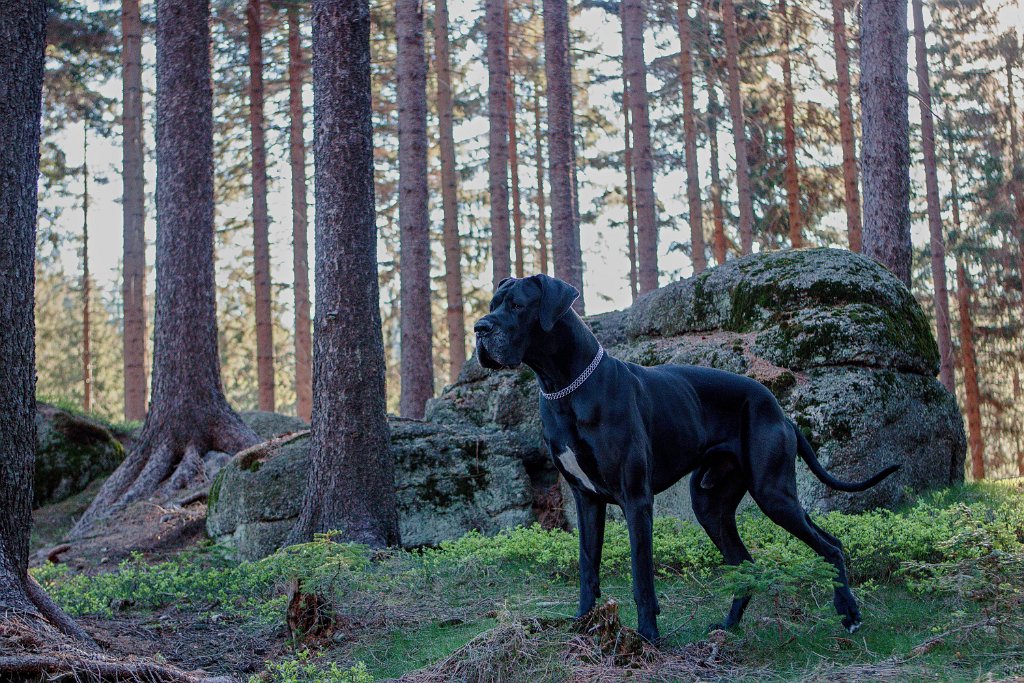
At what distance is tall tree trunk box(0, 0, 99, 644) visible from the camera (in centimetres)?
516

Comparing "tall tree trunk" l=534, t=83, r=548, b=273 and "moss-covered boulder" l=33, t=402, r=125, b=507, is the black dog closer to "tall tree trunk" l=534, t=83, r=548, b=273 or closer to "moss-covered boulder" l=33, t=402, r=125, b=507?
"moss-covered boulder" l=33, t=402, r=125, b=507

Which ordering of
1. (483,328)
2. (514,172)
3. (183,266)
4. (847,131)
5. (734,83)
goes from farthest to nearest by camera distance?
(514,172) → (734,83) → (847,131) → (183,266) → (483,328)

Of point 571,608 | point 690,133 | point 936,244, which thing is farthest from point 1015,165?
point 571,608

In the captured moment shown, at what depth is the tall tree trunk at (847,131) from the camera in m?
20.2

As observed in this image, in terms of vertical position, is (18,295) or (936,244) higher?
(936,244)

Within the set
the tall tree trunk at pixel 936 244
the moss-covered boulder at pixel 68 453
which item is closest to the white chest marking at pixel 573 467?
the moss-covered boulder at pixel 68 453

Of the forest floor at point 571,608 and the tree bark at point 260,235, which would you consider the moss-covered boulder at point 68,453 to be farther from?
the forest floor at point 571,608

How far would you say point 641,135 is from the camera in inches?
696

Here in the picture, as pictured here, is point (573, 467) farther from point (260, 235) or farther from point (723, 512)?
point (260, 235)

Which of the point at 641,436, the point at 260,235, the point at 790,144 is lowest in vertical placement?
the point at 641,436

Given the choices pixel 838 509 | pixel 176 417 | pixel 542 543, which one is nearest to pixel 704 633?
pixel 542 543

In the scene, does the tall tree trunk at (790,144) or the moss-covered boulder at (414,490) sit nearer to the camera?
the moss-covered boulder at (414,490)

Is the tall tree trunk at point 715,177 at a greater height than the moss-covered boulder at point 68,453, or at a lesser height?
greater

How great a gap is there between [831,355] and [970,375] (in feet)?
57.7
